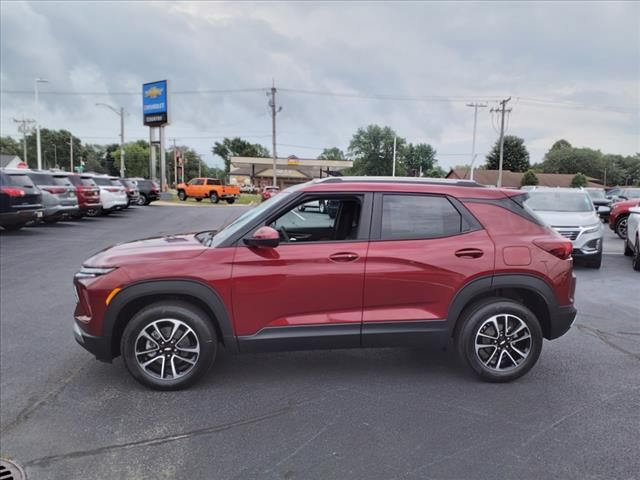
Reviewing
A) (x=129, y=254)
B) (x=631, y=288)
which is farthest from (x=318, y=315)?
(x=631, y=288)

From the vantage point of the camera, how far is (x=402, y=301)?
3844mm

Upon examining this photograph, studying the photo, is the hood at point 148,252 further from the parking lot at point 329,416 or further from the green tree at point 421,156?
the green tree at point 421,156

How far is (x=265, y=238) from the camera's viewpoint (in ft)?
11.8

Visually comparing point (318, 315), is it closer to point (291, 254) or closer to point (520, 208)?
point (291, 254)

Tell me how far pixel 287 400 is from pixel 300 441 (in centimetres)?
59

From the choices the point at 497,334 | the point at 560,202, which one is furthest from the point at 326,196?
the point at 560,202

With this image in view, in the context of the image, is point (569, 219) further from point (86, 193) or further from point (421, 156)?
point (421, 156)

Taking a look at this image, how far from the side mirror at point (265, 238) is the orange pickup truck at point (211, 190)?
1400 inches

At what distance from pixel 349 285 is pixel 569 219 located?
7.37 meters

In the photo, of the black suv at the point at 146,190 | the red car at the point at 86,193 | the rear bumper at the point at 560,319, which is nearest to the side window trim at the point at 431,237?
the rear bumper at the point at 560,319

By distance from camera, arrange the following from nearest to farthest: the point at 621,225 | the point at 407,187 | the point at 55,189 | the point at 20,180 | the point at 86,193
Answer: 1. the point at 407,187
2. the point at 20,180
3. the point at 621,225
4. the point at 55,189
5. the point at 86,193

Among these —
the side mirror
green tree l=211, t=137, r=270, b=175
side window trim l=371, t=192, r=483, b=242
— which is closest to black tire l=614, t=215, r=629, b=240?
side window trim l=371, t=192, r=483, b=242

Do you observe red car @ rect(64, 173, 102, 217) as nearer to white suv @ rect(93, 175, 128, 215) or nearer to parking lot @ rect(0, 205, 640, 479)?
white suv @ rect(93, 175, 128, 215)

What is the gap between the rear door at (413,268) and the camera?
12.5 ft
